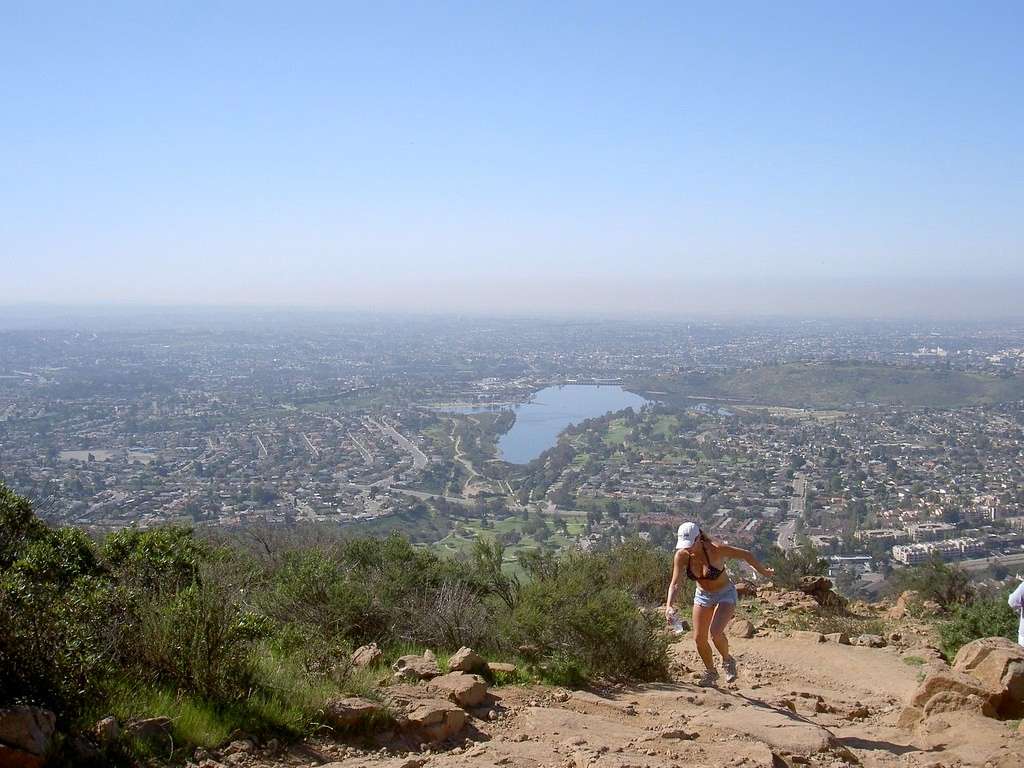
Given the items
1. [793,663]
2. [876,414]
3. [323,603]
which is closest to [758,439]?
[876,414]

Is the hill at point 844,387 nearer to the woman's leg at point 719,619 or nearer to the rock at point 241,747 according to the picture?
the woman's leg at point 719,619

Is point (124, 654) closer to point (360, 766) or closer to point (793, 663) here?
point (360, 766)

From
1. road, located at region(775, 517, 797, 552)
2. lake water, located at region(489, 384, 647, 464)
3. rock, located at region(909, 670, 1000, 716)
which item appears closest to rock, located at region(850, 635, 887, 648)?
rock, located at region(909, 670, 1000, 716)

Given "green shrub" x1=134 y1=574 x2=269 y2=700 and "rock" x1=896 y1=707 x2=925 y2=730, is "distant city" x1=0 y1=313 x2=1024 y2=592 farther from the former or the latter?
"rock" x1=896 y1=707 x2=925 y2=730

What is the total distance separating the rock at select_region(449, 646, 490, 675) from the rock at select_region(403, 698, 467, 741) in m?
0.99

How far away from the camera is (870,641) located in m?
10.9

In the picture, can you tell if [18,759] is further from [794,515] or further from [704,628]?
[794,515]

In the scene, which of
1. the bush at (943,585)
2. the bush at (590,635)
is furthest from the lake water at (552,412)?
the bush at (590,635)

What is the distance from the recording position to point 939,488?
1522 inches

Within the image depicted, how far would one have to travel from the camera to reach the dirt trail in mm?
4977

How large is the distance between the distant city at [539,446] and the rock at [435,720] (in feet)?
26.2

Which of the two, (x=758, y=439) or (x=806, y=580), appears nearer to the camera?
(x=806, y=580)

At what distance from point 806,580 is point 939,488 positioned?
28782mm

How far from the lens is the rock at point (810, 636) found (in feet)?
35.5
